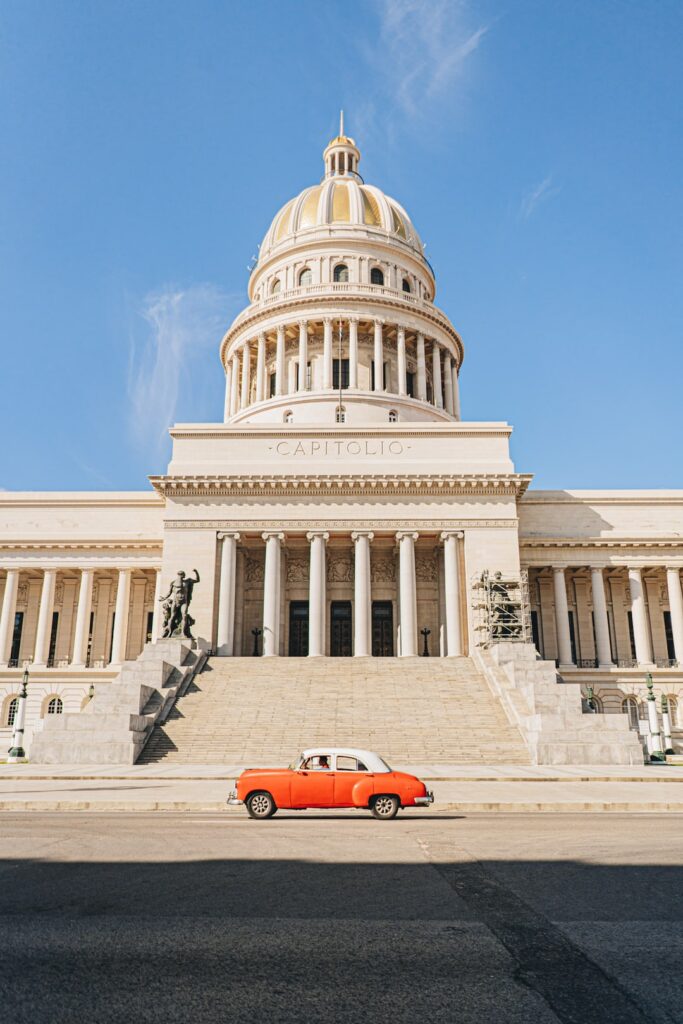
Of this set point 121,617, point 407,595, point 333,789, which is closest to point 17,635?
point 121,617

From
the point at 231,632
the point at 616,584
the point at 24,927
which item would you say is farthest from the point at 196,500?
the point at 24,927

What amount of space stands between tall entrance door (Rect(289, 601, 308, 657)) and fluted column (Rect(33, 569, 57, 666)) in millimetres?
15424

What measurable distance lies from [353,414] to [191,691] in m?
32.3

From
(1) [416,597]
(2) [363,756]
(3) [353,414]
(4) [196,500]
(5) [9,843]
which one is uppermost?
(3) [353,414]

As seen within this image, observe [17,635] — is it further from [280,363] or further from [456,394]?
[456,394]

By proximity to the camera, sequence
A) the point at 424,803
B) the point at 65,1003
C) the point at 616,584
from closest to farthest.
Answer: the point at 65,1003 → the point at 424,803 → the point at 616,584

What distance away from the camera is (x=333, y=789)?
572 inches

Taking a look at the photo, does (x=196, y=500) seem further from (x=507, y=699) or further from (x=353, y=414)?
(x=507, y=699)

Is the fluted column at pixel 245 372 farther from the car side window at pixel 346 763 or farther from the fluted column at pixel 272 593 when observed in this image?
the car side window at pixel 346 763

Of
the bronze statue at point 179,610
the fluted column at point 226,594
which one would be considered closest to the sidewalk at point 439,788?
the bronze statue at point 179,610

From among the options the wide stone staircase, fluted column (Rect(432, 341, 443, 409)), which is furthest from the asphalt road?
fluted column (Rect(432, 341, 443, 409))

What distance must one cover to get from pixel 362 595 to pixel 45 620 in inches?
808

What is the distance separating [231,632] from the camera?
46.0m

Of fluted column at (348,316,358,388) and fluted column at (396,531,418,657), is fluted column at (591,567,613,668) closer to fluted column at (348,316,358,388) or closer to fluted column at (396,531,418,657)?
fluted column at (396,531,418,657)
